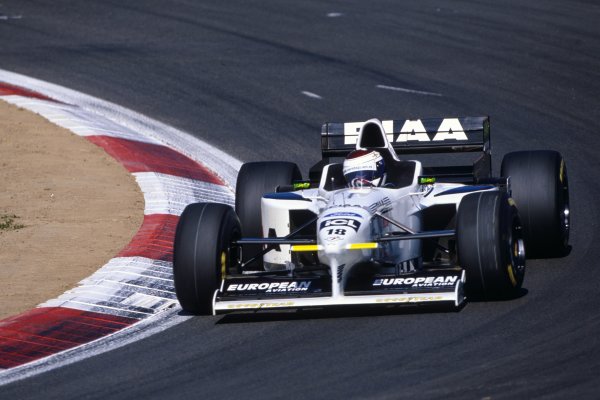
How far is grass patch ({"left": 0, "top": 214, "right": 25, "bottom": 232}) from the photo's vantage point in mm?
14406

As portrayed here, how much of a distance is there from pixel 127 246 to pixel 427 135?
3226 millimetres

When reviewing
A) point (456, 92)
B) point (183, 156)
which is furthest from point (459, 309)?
point (456, 92)

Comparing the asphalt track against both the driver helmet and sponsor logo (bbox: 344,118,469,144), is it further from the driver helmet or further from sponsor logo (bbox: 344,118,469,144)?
sponsor logo (bbox: 344,118,469,144)

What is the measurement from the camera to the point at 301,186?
41.3 feet

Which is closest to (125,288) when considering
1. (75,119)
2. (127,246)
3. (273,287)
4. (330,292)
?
(127,246)

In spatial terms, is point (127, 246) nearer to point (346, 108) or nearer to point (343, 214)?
point (343, 214)

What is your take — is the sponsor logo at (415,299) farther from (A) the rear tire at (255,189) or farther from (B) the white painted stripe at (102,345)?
(A) the rear tire at (255,189)

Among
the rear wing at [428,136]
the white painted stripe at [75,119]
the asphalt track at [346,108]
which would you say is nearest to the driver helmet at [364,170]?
the asphalt track at [346,108]

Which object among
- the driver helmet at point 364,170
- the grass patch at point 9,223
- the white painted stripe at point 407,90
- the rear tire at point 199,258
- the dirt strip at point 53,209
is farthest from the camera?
the white painted stripe at point 407,90

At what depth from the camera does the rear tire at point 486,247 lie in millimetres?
10594

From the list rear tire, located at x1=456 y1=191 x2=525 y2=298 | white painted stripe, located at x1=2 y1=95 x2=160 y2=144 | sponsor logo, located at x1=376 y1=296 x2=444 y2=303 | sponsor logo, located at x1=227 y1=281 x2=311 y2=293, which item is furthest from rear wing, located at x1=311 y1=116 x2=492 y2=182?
white painted stripe, located at x1=2 y1=95 x2=160 y2=144

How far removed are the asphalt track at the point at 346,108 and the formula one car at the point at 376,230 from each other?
25 centimetres

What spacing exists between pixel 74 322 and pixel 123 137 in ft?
24.5

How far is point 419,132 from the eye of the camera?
13.7 metres
